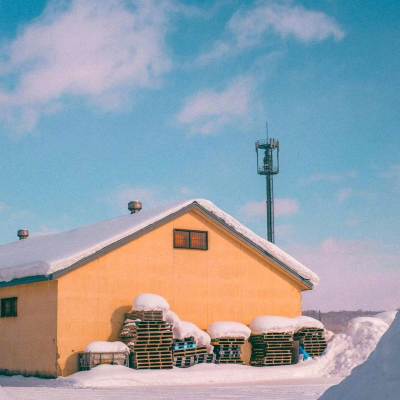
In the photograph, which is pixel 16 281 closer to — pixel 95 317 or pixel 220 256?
pixel 95 317

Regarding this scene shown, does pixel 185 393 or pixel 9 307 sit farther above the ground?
pixel 9 307

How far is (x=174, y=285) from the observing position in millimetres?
22031

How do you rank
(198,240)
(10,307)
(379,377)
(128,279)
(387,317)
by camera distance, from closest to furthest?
1. (379,377)
2. (128,279)
3. (10,307)
4. (198,240)
5. (387,317)

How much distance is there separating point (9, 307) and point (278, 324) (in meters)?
9.40

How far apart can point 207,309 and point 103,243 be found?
4.88 m

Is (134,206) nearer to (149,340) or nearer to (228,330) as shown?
(228,330)

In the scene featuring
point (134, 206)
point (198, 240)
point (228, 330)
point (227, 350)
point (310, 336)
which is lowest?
point (227, 350)

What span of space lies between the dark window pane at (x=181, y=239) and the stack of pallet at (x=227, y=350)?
11.6ft

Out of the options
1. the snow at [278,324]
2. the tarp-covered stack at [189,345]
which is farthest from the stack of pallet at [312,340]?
the tarp-covered stack at [189,345]

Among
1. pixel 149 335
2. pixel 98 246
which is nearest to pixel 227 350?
pixel 149 335

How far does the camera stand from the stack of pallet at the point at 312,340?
23.3m

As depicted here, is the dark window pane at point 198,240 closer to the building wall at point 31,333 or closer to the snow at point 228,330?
the snow at point 228,330

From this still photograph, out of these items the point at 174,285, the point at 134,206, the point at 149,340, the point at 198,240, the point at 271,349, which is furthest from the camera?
the point at 134,206

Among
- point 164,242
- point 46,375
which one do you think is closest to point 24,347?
point 46,375
